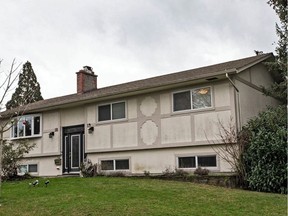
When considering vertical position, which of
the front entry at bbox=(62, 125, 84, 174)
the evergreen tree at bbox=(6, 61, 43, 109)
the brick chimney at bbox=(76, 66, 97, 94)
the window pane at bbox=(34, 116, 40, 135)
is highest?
the evergreen tree at bbox=(6, 61, 43, 109)

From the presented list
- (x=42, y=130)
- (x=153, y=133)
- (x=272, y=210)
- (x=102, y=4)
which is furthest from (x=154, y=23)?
(x=272, y=210)

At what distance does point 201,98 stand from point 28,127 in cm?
1025

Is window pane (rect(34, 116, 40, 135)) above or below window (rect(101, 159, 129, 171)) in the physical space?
above

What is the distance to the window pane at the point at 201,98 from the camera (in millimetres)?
14352

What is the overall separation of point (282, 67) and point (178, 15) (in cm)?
473

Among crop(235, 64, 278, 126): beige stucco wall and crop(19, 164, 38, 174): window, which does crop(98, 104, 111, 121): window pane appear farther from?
crop(235, 64, 278, 126): beige stucco wall

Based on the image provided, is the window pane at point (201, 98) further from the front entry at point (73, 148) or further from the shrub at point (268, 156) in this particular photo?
the front entry at point (73, 148)

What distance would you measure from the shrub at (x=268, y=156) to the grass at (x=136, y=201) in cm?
187

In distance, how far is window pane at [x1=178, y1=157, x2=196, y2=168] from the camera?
14.5 meters

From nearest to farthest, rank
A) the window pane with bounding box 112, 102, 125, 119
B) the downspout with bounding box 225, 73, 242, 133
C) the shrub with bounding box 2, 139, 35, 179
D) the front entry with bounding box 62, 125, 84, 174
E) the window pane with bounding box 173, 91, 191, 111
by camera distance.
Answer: the downspout with bounding box 225, 73, 242, 133 < the window pane with bounding box 173, 91, 191, 111 < the shrub with bounding box 2, 139, 35, 179 < the window pane with bounding box 112, 102, 125, 119 < the front entry with bounding box 62, 125, 84, 174

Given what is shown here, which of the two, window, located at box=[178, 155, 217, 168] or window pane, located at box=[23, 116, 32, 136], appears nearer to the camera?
window, located at box=[178, 155, 217, 168]

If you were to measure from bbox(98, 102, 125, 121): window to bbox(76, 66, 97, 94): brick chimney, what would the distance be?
3539mm

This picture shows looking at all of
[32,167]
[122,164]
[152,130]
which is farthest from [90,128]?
[32,167]

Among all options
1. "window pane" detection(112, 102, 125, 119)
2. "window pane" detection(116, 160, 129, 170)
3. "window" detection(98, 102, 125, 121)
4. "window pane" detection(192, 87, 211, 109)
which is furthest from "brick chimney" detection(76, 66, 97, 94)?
"window pane" detection(192, 87, 211, 109)
